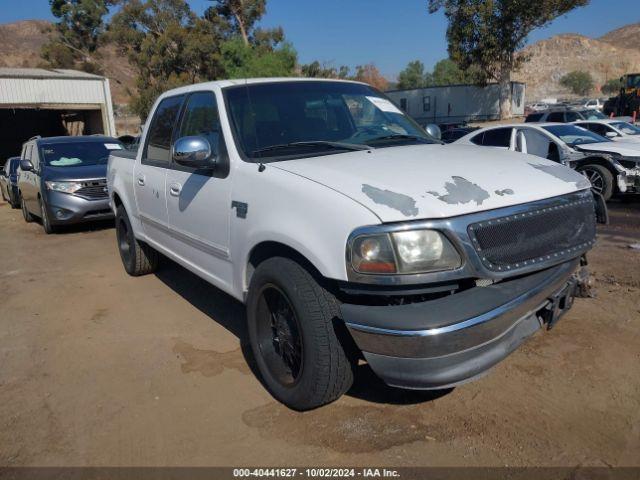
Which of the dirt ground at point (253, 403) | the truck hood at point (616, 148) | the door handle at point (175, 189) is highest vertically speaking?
the door handle at point (175, 189)

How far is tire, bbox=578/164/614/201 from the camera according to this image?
988cm

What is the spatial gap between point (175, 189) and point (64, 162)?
659cm

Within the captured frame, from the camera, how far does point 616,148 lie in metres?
10.1

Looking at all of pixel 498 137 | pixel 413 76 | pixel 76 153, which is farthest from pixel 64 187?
pixel 413 76

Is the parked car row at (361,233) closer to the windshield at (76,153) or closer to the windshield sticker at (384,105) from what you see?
the windshield sticker at (384,105)

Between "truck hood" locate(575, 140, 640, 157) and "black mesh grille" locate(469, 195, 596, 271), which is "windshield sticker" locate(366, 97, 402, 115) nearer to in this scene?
"black mesh grille" locate(469, 195, 596, 271)

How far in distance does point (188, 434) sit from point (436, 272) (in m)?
1.71

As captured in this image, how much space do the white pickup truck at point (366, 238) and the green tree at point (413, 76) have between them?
78.3m

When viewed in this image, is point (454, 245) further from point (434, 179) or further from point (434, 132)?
point (434, 132)

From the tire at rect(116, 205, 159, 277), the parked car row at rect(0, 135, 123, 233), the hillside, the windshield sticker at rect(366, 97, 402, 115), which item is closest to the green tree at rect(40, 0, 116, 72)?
the hillside

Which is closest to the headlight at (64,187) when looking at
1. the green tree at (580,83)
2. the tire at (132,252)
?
the tire at (132,252)

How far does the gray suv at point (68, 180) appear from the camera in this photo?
29.9ft

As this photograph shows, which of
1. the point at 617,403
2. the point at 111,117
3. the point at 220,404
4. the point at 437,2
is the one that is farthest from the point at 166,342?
the point at 437,2

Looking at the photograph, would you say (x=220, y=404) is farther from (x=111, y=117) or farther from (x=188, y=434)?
(x=111, y=117)
